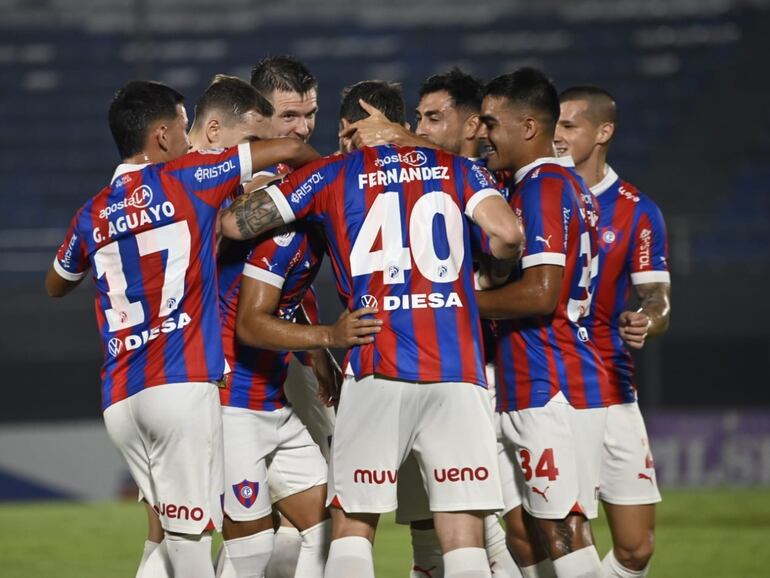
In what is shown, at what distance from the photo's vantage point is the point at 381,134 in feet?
13.9

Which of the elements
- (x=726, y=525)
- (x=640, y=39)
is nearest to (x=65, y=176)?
(x=640, y=39)

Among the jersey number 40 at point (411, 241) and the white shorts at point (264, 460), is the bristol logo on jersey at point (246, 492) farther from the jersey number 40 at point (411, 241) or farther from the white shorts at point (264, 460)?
the jersey number 40 at point (411, 241)

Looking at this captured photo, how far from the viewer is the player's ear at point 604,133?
5536mm

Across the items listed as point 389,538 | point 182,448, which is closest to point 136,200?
point 182,448

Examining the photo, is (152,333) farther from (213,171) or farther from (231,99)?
(231,99)

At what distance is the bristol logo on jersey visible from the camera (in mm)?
4543

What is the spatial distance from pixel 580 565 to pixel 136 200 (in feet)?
6.77

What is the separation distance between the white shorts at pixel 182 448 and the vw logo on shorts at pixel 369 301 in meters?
0.64

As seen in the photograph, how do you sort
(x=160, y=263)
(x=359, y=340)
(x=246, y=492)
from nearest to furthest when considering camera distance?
(x=359, y=340) → (x=160, y=263) → (x=246, y=492)

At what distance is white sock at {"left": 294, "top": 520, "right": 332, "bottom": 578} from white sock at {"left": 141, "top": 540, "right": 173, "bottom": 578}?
55cm

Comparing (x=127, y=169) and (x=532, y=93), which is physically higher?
(x=532, y=93)

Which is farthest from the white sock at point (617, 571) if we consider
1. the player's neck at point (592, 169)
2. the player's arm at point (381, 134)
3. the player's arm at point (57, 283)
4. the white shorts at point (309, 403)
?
the player's arm at point (57, 283)

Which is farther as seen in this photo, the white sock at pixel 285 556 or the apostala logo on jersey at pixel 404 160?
the white sock at pixel 285 556

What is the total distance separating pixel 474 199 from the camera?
157 inches
